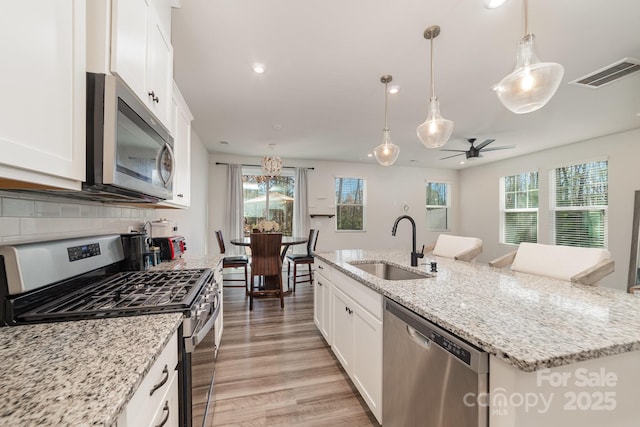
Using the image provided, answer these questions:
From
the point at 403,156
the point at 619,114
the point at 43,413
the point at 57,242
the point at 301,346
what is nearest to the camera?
the point at 43,413

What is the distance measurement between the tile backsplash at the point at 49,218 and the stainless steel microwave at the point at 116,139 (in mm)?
269

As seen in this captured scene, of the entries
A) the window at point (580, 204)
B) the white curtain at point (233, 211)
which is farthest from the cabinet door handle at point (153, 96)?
the window at point (580, 204)

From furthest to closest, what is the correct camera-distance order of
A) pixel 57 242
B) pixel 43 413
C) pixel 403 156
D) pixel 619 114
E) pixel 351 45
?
1. pixel 403 156
2. pixel 619 114
3. pixel 351 45
4. pixel 57 242
5. pixel 43 413

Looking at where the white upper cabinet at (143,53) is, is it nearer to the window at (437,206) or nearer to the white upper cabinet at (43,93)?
the white upper cabinet at (43,93)

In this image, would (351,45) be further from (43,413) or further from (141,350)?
(43,413)

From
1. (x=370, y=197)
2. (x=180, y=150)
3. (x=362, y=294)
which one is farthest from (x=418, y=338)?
(x=370, y=197)

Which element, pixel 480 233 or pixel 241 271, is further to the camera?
pixel 480 233

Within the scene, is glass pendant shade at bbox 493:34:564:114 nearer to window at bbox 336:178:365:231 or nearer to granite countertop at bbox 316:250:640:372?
granite countertop at bbox 316:250:640:372

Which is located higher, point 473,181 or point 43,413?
point 473,181

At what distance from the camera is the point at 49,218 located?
3.86 feet

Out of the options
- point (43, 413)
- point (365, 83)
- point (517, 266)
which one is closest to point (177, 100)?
point (365, 83)

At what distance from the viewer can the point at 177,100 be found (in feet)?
6.41

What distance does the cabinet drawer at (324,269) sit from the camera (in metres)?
2.29

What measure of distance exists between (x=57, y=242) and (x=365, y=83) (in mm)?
2612
